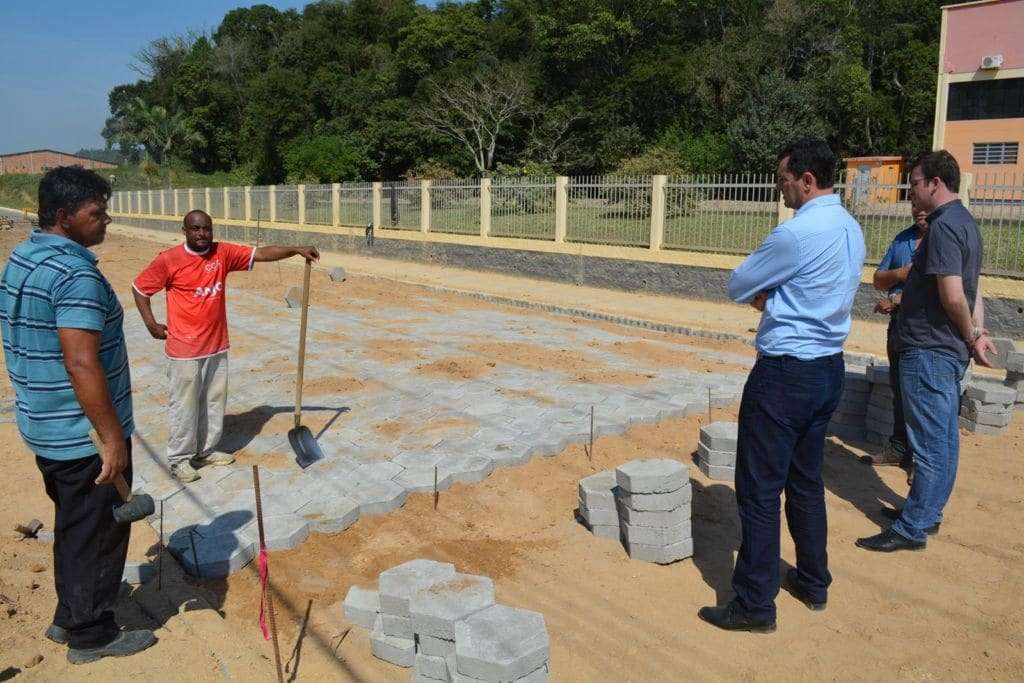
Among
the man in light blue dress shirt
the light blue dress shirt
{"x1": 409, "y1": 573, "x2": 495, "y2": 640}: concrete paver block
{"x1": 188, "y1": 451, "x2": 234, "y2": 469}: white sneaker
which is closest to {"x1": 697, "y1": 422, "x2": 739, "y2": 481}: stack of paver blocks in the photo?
the man in light blue dress shirt

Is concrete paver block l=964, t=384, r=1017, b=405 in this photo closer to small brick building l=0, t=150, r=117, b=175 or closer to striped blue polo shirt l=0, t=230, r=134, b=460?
striped blue polo shirt l=0, t=230, r=134, b=460

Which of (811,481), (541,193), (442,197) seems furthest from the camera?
(442,197)

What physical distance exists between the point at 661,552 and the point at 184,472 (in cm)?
295

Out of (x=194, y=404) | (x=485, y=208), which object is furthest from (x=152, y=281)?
(x=485, y=208)

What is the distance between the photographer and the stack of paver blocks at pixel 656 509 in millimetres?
3979

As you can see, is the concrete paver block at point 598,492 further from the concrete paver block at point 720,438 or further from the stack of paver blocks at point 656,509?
the concrete paver block at point 720,438

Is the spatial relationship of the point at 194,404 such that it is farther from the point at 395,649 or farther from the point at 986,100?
the point at 986,100

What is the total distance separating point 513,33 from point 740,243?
2972 centimetres

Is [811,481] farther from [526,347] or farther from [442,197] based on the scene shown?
[442,197]

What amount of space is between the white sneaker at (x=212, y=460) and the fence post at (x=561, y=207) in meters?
11.8

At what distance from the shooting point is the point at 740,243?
525 inches

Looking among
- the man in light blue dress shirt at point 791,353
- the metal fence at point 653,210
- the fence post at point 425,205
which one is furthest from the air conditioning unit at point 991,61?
the man in light blue dress shirt at point 791,353

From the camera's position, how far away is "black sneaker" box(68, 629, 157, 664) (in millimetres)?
3225

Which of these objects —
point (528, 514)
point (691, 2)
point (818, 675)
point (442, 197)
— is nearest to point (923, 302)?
point (818, 675)
